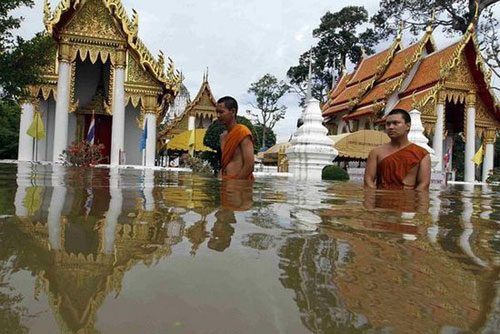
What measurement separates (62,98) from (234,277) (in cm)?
1451

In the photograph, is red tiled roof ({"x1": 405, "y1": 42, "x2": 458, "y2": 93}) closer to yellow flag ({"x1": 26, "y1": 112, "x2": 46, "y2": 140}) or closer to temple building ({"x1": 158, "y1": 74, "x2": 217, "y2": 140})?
temple building ({"x1": 158, "y1": 74, "x2": 217, "y2": 140})

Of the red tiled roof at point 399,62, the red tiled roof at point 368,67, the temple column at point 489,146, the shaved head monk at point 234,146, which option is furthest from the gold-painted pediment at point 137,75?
the temple column at point 489,146

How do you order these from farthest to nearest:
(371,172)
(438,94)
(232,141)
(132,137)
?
(438,94), (132,137), (232,141), (371,172)

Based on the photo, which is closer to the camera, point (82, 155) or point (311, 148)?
point (311, 148)

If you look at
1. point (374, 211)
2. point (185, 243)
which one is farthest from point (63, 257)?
point (374, 211)

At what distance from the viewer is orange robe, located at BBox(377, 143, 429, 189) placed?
15.2ft

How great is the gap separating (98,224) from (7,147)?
2420 centimetres

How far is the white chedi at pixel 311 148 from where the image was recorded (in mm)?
8156

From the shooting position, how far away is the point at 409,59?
65.7 feet

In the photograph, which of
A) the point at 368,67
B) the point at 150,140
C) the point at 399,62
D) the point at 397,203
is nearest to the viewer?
the point at 397,203

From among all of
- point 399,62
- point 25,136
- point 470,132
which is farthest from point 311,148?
point 399,62

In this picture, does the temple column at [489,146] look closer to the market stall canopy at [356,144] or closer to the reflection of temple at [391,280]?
the market stall canopy at [356,144]

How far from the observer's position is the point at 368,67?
25.9 meters

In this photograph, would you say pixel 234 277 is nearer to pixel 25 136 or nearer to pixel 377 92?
pixel 25 136
